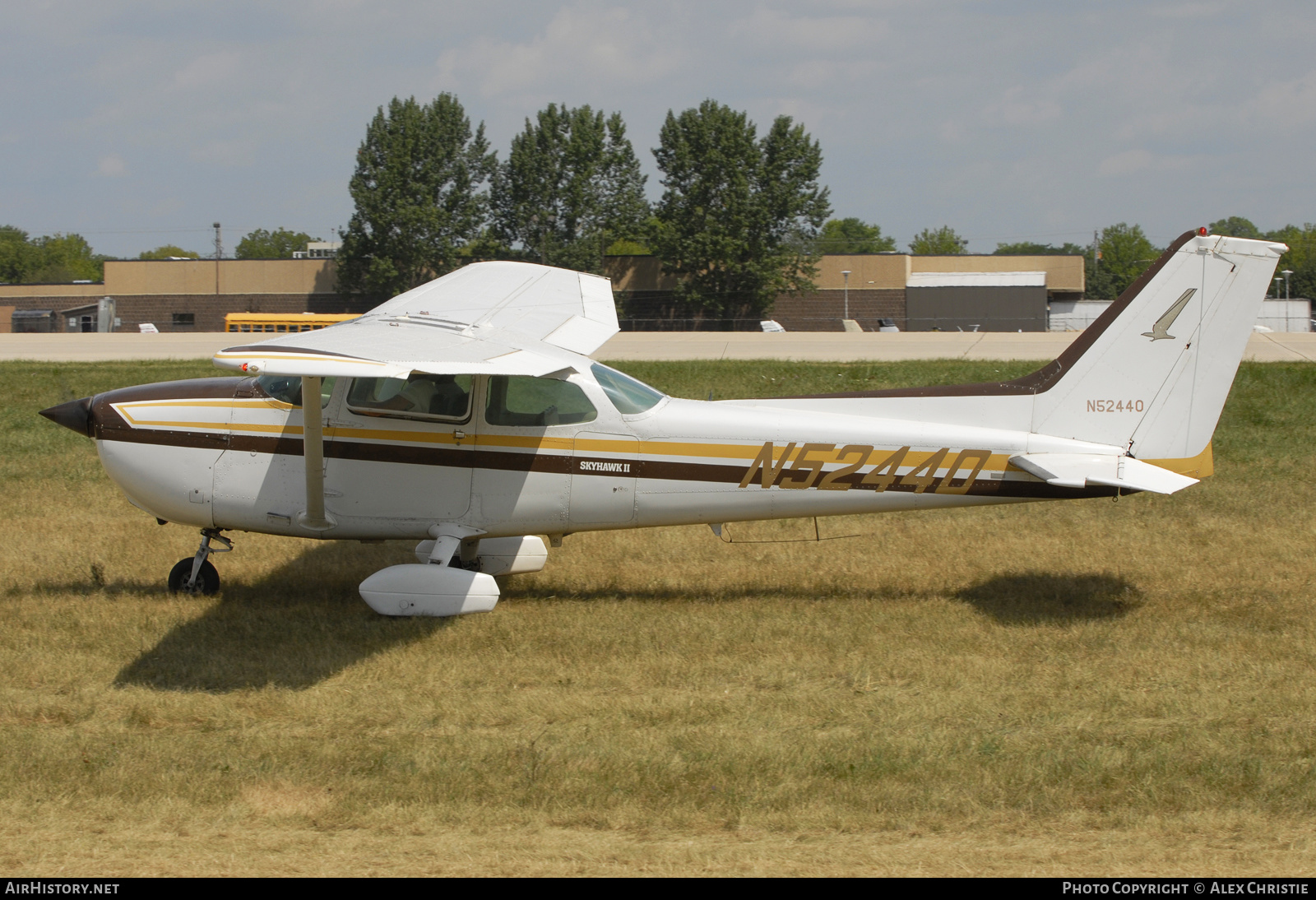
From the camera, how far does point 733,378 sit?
19.5 meters

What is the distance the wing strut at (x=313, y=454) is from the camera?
754 cm

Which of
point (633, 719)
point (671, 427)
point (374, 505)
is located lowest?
point (633, 719)

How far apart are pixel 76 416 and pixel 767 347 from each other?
785 inches

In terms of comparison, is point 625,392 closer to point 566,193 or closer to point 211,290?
point 566,193

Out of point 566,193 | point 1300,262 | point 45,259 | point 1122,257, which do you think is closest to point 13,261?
point 45,259

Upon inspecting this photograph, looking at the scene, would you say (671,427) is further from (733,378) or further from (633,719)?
(733,378)

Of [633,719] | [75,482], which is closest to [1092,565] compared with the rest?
[633,719]

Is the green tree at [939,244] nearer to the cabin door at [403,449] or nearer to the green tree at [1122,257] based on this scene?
the green tree at [1122,257]

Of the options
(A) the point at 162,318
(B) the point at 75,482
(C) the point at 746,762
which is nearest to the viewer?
(C) the point at 746,762

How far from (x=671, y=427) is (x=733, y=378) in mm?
11466

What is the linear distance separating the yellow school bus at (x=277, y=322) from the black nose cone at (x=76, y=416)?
33344 mm

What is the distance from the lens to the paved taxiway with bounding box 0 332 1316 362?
77.3 feet

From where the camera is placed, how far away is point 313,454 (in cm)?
777

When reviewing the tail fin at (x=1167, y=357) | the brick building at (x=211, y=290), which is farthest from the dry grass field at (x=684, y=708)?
the brick building at (x=211, y=290)
